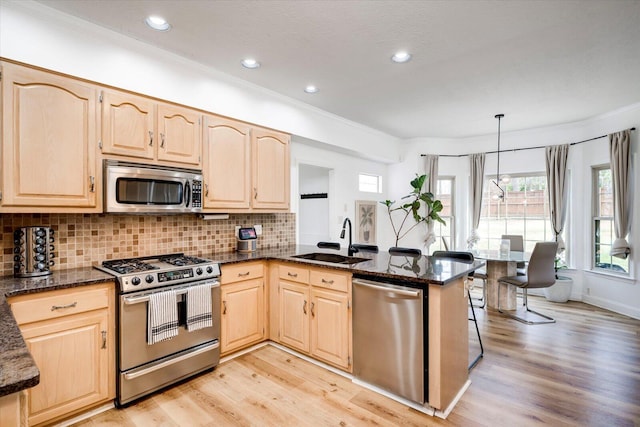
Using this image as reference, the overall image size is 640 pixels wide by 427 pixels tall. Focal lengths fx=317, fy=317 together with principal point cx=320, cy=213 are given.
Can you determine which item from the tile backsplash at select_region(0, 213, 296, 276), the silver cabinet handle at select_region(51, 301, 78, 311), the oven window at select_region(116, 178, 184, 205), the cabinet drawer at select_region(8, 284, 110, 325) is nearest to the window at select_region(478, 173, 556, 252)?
the tile backsplash at select_region(0, 213, 296, 276)

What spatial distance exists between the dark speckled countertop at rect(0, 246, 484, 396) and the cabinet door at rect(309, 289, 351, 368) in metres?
0.28

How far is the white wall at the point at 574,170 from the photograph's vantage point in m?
4.16

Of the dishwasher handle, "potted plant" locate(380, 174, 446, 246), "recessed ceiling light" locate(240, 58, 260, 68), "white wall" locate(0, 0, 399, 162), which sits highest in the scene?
"recessed ceiling light" locate(240, 58, 260, 68)

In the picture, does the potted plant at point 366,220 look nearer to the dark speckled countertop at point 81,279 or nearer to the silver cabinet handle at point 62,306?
the dark speckled countertop at point 81,279

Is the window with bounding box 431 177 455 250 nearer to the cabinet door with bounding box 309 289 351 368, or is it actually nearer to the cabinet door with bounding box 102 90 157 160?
the cabinet door with bounding box 309 289 351 368

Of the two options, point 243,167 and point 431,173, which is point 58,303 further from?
point 431,173

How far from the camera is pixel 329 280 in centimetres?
263

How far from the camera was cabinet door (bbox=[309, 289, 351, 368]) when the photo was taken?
2549 mm

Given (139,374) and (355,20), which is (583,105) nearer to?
(355,20)

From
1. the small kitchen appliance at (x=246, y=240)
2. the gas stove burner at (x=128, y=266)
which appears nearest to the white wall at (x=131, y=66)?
the small kitchen appliance at (x=246, y=240)

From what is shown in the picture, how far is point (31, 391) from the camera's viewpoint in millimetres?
1840

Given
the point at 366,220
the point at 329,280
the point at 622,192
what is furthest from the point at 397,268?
the point at 622,192

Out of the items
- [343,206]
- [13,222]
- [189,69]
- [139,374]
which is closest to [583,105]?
[343,206]

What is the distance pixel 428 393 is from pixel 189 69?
3235mm
